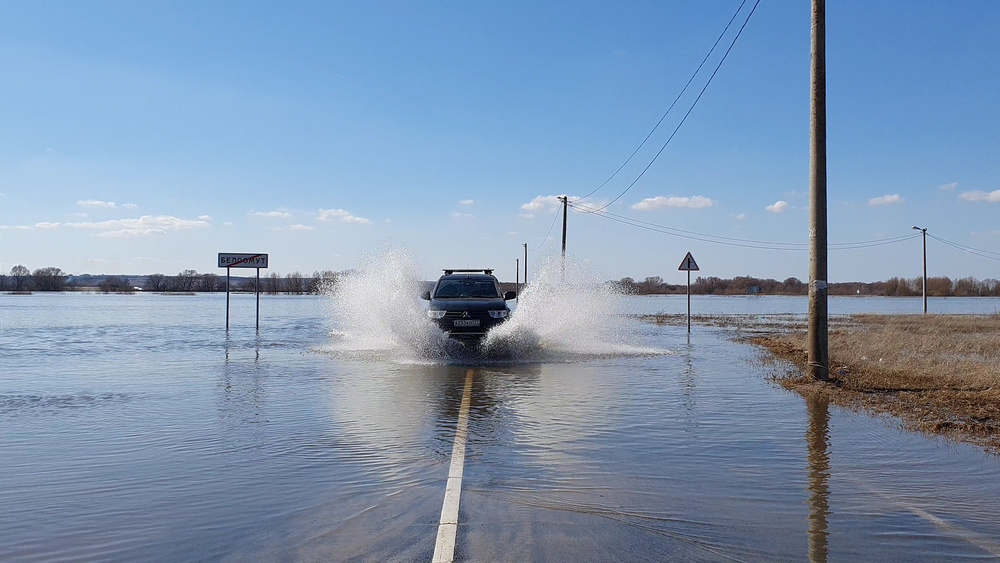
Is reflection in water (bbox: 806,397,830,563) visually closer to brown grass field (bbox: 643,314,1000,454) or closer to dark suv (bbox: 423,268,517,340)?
brown grass field (bbox: 643,314,1000,454)

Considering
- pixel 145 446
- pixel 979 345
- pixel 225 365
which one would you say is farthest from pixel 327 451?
pixel 979 345


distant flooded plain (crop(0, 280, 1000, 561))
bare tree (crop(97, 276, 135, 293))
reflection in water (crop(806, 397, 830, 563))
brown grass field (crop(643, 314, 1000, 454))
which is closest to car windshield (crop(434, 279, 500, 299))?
distant flooded plain (crop(0, 280, 1000, 561))

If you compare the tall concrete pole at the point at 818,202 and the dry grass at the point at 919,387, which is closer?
the dry grass at the point at 919,387

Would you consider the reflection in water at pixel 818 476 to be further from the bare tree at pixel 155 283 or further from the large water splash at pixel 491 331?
the bare tree at pixel 155 283

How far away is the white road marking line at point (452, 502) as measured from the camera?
447 cm

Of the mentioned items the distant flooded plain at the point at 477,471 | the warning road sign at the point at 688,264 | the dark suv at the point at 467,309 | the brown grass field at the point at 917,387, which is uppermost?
the warning road sign at the point at 688,264

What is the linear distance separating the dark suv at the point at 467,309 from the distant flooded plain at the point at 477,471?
8.94 feet

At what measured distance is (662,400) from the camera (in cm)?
1083

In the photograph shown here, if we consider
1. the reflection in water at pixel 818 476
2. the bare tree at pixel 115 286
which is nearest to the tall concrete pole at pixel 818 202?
the reflection in water at pixel 818 476

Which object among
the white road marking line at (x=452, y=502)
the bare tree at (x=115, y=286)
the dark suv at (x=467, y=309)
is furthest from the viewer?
the bare tree at (x=115, y=286)

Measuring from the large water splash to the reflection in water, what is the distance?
7762 millimetres

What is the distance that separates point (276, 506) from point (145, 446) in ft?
9.49

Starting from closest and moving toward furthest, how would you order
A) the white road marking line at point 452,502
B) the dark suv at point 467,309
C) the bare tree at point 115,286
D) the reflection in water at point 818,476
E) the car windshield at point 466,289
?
the white road marking line at point 452,502
the reflection in water at point 818,476
the dark suv at point 467,309
the car windshield at point 466,289
the bare tree at point 115,286

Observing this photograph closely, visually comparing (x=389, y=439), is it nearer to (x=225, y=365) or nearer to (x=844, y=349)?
(x=225, y=365)
